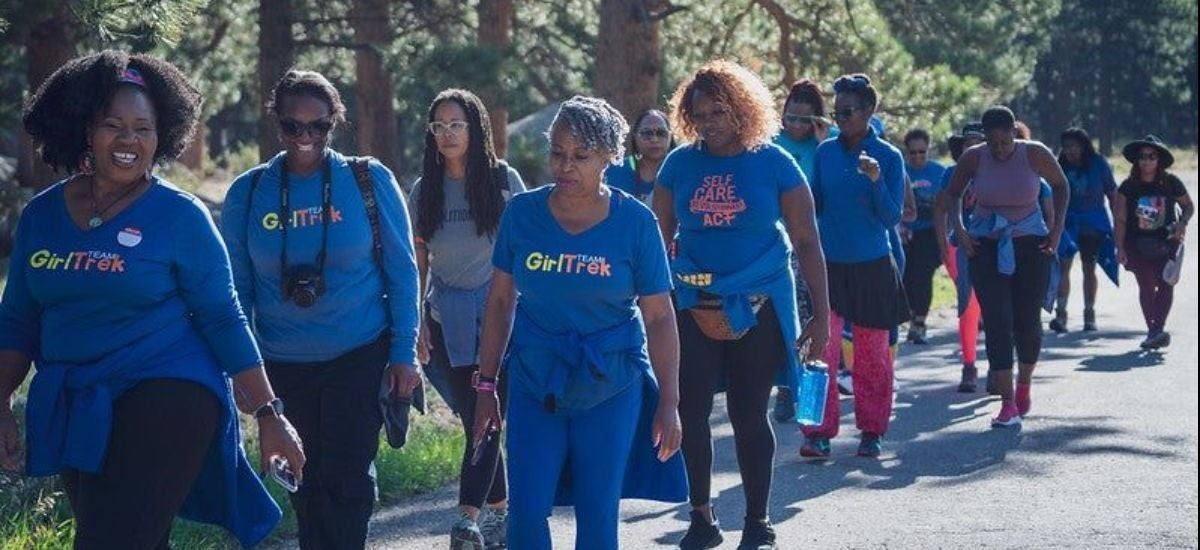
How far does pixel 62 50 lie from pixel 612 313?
5830 mm

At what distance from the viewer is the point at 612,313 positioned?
5.96m

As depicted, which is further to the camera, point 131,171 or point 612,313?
point 612,313

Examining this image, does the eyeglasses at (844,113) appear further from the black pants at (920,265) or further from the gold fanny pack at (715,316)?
the black pants at (920,265)

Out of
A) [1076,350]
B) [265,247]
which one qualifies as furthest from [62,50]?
[1076,350]

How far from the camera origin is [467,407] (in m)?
7.78

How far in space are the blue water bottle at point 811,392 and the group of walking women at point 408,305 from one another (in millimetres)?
59

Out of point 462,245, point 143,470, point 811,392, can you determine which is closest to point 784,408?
point 811,392

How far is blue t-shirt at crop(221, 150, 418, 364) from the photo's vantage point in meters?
6.26

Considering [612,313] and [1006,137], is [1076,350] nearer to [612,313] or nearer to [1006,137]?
[1006,137]

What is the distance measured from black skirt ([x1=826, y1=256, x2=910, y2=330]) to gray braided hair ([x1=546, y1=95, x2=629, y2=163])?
4184 millimetres

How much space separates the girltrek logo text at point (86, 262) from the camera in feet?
16.1

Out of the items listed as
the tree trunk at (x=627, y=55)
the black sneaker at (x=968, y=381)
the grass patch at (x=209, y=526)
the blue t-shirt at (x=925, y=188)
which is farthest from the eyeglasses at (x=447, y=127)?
the tree trunk at (x=627, y=55)

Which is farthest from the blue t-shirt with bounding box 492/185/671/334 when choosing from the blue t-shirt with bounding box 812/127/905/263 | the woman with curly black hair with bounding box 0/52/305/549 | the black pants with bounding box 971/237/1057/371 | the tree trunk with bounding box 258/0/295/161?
the tree trunk with bounding box 258/0/295/161

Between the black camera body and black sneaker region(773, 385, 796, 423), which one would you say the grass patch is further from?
black sneaker region(773, 385, 796, 423)
